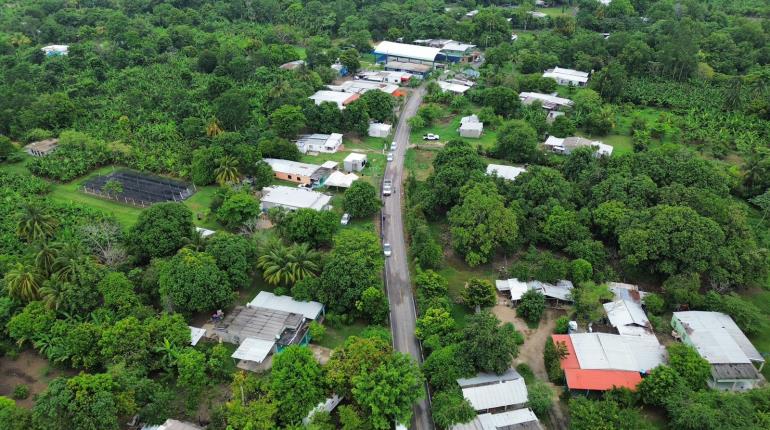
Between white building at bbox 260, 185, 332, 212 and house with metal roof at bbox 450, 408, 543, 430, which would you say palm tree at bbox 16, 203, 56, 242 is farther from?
house with metal roof at bbox 450, 408, 543, 430

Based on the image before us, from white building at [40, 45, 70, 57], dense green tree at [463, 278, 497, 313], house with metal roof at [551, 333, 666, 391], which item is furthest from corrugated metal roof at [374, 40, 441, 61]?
house with metal roof at [551, 333, 666, 391]

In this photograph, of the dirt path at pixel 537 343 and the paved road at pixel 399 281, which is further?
the paved road at pixel 399 281

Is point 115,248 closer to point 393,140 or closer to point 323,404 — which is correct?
point 323,404

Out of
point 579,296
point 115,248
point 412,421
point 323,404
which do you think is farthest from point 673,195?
point 115,248

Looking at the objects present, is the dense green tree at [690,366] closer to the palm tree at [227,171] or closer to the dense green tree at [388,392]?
the dense green tree at [388,392]

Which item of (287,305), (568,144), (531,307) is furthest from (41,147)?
(568,144)

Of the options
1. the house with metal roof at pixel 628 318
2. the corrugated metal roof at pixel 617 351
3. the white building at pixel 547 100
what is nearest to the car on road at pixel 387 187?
the house with metal roof at pixel 628 318

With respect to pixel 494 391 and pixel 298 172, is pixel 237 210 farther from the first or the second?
pixel 494 391
